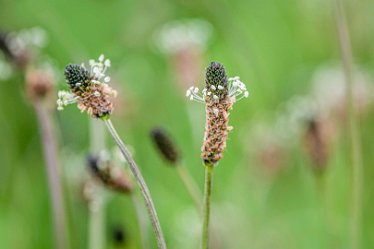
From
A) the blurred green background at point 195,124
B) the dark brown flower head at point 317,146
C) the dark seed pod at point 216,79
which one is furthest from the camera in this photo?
the blurred green background at point 195,124

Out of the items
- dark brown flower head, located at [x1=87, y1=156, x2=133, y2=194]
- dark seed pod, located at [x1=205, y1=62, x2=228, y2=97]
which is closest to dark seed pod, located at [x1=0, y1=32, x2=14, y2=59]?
dark brown flower head, located at [x1=87, y1=156, x2=133, y2=194]

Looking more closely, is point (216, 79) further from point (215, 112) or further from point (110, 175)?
point (110, 175)

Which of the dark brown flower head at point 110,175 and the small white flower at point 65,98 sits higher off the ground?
the small white flower at point 65,98

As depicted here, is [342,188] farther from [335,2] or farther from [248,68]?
[335,2]

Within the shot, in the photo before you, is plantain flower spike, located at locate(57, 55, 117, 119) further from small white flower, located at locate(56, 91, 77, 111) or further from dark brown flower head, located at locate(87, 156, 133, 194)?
dark brown flower head, located at locate(87, 156, 133, 194)

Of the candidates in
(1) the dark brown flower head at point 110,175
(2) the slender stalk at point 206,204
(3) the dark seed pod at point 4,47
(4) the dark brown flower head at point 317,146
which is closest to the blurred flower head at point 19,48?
(3) the dark seed pod at point 4,47

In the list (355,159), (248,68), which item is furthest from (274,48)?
(355,159)

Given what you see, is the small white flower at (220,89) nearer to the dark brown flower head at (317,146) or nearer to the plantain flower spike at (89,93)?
the plantain flower spike at (89,93)
